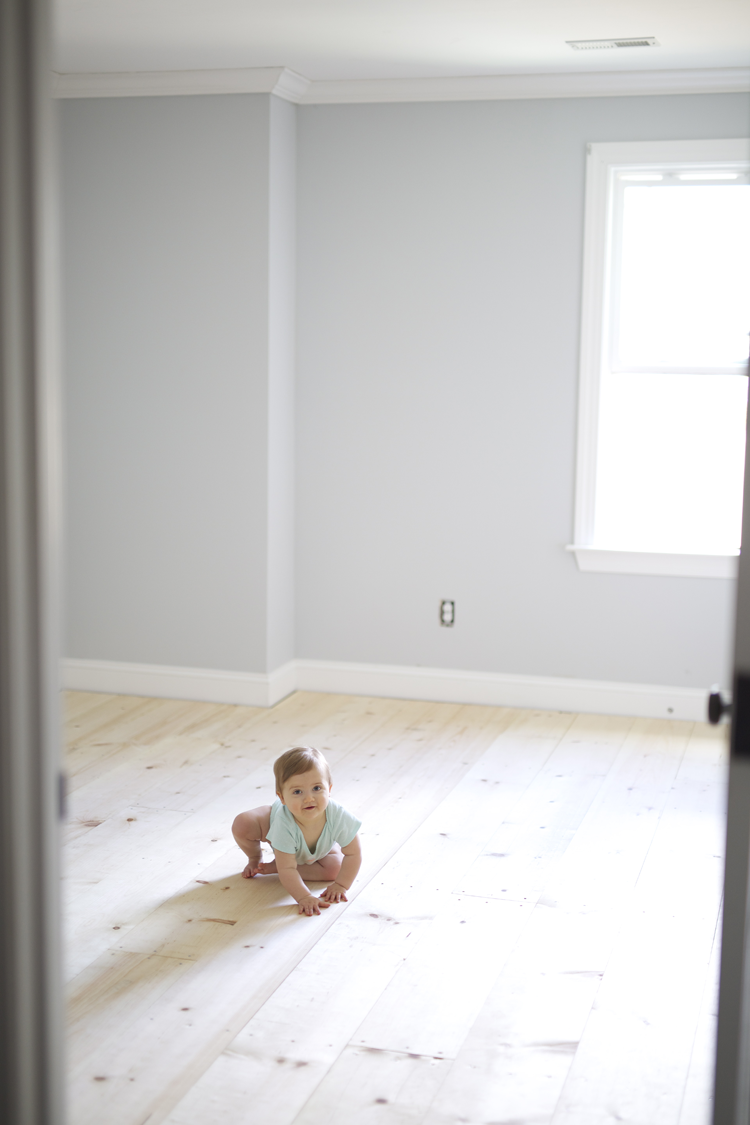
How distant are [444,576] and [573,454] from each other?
29.6 inches

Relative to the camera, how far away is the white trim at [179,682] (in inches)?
186

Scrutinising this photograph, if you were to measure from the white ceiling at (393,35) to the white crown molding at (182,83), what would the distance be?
0.15 feet

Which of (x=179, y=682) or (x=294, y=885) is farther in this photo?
(x=179, y=682)

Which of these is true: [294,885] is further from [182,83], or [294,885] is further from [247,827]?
[182,83]

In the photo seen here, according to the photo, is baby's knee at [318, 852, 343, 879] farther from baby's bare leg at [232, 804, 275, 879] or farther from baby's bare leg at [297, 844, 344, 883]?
baby's bare leg at [232, 804, 275, 879]

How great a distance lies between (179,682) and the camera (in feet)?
15.8

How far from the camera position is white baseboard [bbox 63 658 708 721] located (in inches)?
181

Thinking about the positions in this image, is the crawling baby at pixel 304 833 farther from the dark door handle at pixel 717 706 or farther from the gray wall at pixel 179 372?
the gray wall at pixel 179 372

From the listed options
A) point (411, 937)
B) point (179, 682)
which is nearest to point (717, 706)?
point (411, 937)

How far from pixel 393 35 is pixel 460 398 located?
143cm

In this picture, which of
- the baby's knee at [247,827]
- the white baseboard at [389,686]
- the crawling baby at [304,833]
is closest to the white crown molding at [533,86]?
the white baseboard at [389,686]

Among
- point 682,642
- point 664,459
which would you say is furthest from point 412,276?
point 682,642

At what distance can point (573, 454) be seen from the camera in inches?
179

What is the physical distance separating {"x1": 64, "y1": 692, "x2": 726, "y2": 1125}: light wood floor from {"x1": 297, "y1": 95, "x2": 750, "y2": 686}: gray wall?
1.72 feet
